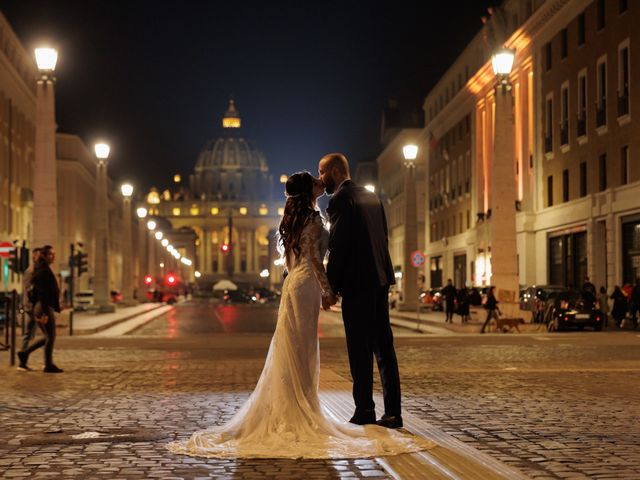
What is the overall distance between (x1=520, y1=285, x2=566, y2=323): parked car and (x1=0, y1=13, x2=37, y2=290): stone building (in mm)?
29771

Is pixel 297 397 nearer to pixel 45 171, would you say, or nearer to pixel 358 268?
pixel 358 268

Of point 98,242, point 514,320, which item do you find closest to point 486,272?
point 98,242

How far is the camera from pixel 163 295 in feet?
326

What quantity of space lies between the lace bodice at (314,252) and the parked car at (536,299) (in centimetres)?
2828

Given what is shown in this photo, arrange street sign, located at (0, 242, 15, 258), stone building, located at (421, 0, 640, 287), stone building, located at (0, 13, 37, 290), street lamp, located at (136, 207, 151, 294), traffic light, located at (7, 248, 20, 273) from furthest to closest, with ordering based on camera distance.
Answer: street lamp, located at (136, 207, 151, 294)
stone building, located at (0, 13, 37, 290)
stone building, located at (421, 0, 640, 287)
street sign, located at (0, 242, 15, 258)
traffic light, located at (7, 248, 20, 273)

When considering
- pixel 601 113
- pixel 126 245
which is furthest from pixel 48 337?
pixel 126 245

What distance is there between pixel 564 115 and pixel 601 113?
537 cm

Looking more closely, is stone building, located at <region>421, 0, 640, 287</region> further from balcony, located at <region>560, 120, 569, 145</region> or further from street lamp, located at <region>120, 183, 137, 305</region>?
street lamp, located at <region>120, 183, 137, 305</region>

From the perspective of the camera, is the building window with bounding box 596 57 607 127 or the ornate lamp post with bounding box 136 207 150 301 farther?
the ornate lamp post with bounding box 136 207 150 301

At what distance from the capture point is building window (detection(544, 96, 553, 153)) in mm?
52562

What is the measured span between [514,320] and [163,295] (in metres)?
68.8

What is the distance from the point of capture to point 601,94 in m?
45.4

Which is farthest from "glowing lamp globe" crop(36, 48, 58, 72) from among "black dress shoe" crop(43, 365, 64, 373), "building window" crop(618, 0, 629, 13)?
"building window" crop(618, 0, 629, 13)

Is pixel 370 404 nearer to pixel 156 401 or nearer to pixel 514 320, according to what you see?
pixel 156 401
